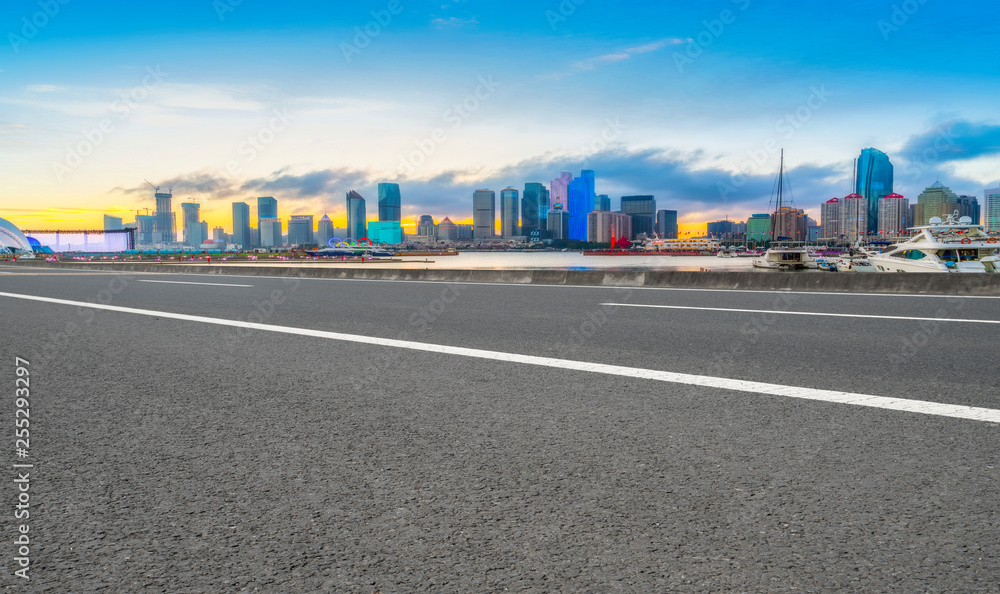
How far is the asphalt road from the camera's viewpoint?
2.24m

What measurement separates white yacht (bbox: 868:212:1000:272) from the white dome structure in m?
150

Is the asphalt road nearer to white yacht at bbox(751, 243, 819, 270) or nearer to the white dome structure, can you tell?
white yacht at bbox(751, 243, 819, 270)

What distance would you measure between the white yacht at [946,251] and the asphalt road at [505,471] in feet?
105

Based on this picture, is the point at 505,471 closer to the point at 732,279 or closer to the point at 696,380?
the point at 696,380

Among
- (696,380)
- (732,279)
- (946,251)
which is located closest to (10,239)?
(946,251)

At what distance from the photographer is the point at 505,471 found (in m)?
3.11

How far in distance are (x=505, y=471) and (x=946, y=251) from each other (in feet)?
132

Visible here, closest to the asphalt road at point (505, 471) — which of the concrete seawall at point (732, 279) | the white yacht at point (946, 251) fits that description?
the concrete seawall at point (732, 279)

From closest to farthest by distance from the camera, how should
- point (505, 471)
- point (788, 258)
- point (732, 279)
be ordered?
point (505, 471)
point (732, 279)
point (788, 258)

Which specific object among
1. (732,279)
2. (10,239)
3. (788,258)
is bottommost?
(788,258)

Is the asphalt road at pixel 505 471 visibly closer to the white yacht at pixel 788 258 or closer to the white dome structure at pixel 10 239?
the white yacht at pixel 788 258

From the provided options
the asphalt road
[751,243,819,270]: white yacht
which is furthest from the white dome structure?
the asphalt road

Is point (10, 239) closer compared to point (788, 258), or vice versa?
point (788, 258)

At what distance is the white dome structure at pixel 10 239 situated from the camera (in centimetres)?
13475
